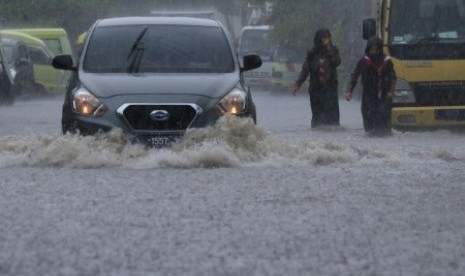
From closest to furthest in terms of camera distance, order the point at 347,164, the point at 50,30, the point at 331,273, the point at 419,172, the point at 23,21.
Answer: the point at 331,273
the point at 419,172
the point at 347,164
the point at 50,30
the point at 23,21

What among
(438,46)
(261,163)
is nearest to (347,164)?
(261,163)

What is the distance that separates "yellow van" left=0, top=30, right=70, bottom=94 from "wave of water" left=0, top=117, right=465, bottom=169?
88.3ft

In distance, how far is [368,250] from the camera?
8102 mm

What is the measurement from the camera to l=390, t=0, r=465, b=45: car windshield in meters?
21.4

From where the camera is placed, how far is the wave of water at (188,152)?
512 inches

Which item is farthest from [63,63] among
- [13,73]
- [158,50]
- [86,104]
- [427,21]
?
[13,73]

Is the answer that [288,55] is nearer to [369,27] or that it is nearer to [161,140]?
[369,27]

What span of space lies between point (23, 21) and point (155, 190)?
51.9 metres

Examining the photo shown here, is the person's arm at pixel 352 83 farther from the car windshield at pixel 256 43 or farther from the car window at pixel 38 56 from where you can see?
the car windshield at pixel 256 43

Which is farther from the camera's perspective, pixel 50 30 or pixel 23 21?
pixel 23 21

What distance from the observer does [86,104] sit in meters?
13.5

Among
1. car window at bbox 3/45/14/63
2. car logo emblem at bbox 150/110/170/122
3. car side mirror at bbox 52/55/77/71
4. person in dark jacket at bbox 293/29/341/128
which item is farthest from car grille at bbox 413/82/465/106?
car window at bbox 3/45/14/63

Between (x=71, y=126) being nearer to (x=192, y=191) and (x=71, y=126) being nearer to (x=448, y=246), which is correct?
(x=192, y=191)

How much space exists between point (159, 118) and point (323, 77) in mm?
9254
